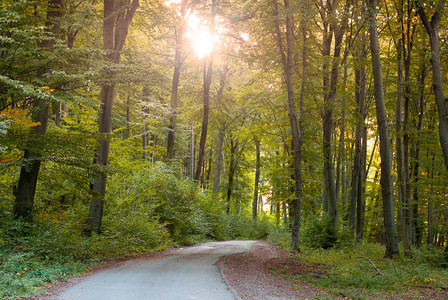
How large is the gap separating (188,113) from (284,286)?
50.1 ft

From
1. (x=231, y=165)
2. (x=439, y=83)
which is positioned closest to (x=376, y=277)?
(x=439, y=83)

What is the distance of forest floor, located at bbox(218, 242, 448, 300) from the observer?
6.24 metres

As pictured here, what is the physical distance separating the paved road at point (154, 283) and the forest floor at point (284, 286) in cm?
41

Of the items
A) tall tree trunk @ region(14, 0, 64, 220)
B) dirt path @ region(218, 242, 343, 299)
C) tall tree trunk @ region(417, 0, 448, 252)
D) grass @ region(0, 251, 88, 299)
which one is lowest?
dirt path @ region(218, 242, 343, 299)

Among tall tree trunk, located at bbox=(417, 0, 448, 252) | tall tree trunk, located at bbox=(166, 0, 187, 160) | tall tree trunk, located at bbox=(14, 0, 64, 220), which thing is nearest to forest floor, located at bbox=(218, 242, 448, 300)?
tall tree trunk, located at bbox=(417, 0, 448, 252)

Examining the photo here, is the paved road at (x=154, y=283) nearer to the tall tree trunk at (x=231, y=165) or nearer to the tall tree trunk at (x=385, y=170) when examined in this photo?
the tall tree trunk at (x=385, y=170)

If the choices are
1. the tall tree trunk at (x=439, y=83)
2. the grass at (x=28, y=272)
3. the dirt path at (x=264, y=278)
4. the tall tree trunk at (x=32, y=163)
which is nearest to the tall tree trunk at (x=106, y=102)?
the tall tree trunk at (x=32, y=163)

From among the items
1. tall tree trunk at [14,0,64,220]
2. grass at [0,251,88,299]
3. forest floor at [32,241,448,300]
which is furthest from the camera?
tall tree trunk at [14,0,64,220]

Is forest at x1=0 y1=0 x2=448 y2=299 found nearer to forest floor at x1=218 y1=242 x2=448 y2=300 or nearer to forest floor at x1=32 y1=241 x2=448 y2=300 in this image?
forest floor at x1=32 y1=241 x2=448 y2=300

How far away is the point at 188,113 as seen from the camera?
20.7 meters

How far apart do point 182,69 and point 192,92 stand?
164 cm

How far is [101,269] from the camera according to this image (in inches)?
315

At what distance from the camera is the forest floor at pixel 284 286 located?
20.5 ft

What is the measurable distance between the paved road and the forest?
906 mm
